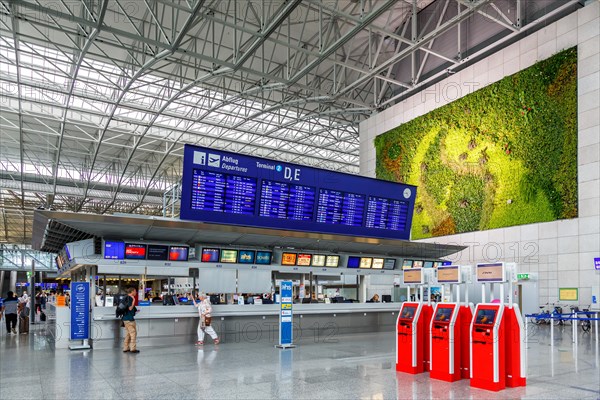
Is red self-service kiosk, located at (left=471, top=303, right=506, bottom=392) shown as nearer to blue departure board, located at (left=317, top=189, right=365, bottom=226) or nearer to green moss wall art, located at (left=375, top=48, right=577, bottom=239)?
blue departure board, located at (left=317, top=189, right=365, bottom=226)

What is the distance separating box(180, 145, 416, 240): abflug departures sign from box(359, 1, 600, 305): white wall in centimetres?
607

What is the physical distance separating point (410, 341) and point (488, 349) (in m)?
1.45

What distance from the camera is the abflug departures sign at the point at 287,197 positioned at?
12.5 m

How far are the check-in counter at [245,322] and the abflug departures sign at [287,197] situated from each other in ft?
7.80

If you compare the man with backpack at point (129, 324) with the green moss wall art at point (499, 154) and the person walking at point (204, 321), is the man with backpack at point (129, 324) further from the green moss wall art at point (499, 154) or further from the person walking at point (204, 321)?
the green moss wall art at point (499, 154)

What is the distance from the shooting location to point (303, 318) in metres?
14.6

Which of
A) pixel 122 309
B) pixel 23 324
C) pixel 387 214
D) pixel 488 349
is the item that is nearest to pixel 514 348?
pixel 488 349

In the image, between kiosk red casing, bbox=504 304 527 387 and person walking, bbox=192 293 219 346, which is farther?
person walking, bbox=192 293 219 346

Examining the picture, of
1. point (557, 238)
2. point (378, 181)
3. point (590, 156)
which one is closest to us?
point (378, 181)

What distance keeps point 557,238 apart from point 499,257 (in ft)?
9.18

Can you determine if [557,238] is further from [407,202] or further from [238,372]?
[238,372]

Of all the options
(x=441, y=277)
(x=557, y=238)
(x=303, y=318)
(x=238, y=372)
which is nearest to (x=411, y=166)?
(x=557, y=238)

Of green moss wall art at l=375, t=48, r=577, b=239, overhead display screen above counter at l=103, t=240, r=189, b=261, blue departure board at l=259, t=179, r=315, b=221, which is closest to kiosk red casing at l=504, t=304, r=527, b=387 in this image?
blue departure board at l=259, t=179, r=315, b=221

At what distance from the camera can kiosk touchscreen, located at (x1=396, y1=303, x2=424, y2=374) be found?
8.39 m
